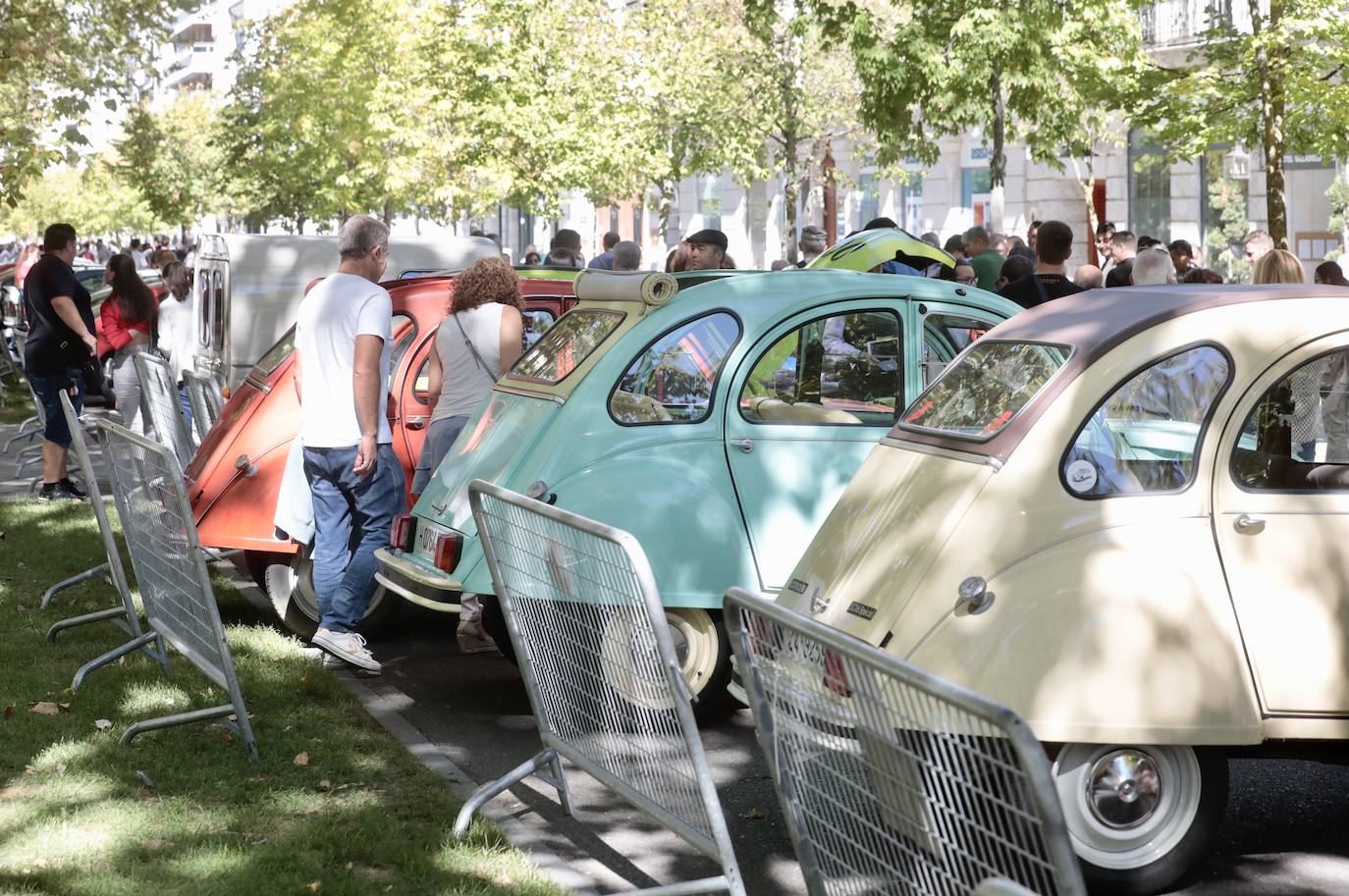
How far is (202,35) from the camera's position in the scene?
13488 centimetres

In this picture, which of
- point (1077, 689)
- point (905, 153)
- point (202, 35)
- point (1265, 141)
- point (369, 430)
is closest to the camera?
point (1077, 689)

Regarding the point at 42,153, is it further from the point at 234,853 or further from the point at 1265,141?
the point at 234,853

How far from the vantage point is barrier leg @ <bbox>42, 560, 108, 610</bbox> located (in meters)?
9.43

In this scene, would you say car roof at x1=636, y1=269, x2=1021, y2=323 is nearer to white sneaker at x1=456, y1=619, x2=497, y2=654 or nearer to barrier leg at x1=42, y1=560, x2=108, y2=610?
white sneaker at x1=456, y1=619, x2=497, y2=654

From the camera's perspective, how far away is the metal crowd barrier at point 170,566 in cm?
614

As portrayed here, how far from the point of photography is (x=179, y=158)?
195ft

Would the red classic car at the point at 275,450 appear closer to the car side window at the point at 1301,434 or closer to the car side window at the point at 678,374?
the car side window at the point at 678,374

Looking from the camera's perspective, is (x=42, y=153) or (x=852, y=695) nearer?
(x=852, y=695)

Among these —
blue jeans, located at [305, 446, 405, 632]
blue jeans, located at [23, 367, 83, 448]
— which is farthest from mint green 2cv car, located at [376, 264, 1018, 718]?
blue jeans, located at [23, 367, 83, 448]

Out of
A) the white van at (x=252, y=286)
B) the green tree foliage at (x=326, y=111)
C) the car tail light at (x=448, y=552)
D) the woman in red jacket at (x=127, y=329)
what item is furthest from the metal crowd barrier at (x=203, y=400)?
the green tree foliage at (x=326, y=111)

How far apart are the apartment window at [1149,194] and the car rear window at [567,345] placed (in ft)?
81.1

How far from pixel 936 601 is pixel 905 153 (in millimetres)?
17912

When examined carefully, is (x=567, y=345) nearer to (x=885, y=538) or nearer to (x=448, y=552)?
(x=448, y=552)

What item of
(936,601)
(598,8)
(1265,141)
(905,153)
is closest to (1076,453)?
(936,601)
